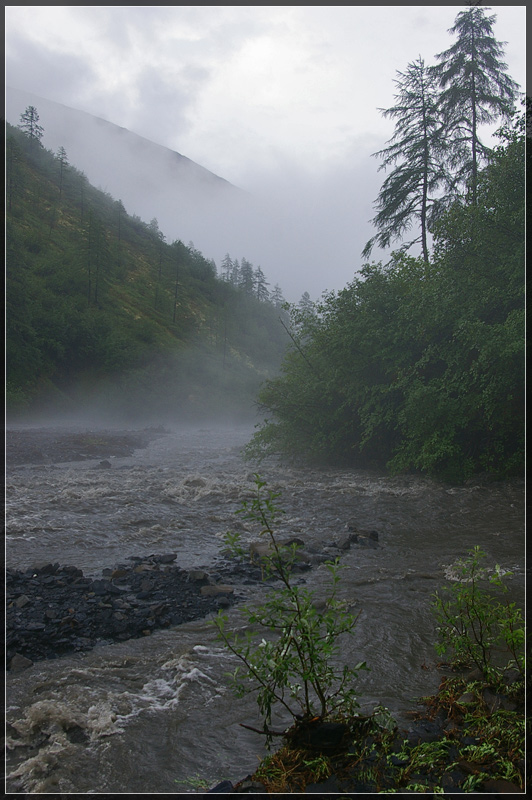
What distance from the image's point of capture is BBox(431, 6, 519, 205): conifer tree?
65.4 ft

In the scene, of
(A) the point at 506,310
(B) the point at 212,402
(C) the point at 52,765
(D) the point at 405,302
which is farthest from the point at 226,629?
(B) the point at 212,402

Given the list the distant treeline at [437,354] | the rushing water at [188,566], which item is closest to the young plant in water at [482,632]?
the rushing water at [188,566]

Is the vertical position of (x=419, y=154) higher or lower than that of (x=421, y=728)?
higher

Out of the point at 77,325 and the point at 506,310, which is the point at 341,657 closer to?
the point at 506,310

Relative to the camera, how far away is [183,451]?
26.9m

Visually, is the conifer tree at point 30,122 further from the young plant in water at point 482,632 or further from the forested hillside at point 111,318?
the young plant in water at point 482,632

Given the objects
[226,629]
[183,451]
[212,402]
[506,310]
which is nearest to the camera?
[226,629]

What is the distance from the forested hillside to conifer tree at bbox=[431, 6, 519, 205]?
34.8 meters

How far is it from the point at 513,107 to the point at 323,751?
24120 millimetres

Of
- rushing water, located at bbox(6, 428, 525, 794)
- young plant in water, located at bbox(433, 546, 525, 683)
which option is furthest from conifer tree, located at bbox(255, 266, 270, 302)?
young plant in water, located at bbox(433, 546, 525, 683)

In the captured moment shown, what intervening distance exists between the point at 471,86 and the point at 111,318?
2117 inches

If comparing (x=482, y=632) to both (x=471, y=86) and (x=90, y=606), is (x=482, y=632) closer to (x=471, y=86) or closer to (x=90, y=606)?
(x=90, y=606)

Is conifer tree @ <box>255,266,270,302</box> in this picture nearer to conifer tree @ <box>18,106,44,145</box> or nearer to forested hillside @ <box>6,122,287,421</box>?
forested hillside @ <box>6,122,287,421</box>

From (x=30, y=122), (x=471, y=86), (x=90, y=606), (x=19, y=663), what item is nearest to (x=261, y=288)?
(x=30, y=122)
